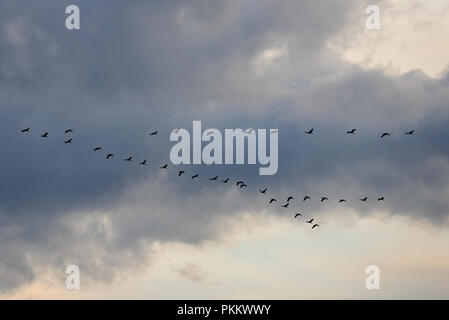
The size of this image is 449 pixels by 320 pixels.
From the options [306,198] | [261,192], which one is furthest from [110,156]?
[306,198]

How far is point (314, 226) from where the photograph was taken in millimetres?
154500
